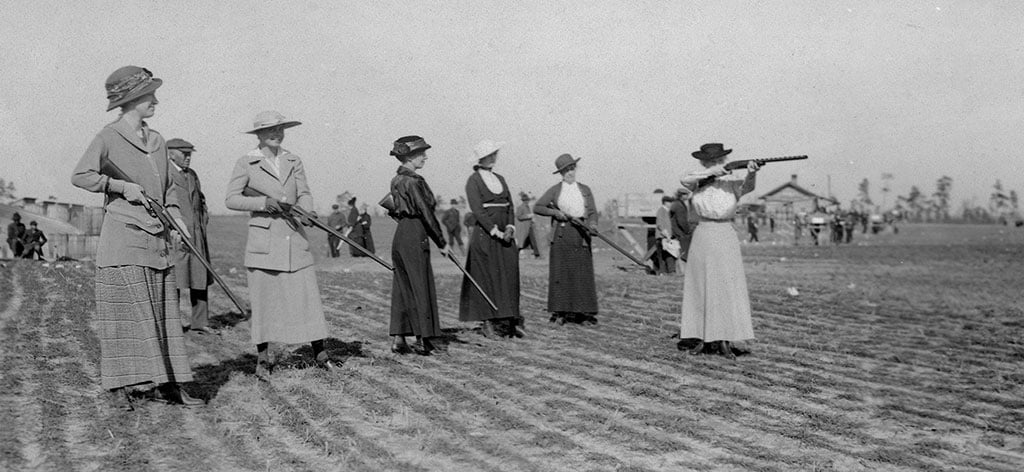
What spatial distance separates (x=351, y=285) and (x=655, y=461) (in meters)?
Result: 10.3

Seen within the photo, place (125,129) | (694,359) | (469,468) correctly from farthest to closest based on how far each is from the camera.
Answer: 1. (694,359)
2. (125,129)
3. (469,468)

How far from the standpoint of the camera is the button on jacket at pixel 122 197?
200 inches

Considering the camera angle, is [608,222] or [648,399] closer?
[648,399]

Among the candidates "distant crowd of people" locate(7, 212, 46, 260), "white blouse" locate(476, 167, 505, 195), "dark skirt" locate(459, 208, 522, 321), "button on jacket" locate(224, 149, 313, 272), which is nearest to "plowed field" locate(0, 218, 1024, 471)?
"dark skirt" locate(459, 208, 522, 321)

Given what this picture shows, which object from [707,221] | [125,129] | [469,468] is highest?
[125,129]

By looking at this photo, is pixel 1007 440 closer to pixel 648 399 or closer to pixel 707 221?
pixel 648 399

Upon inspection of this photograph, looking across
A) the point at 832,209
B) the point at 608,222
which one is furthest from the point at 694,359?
the point at 608,222

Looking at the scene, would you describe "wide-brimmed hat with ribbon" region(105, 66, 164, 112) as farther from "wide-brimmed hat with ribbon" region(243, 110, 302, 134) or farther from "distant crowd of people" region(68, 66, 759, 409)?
"wide-brimmed hat with ribbon" region(243, 110, 302, 134)

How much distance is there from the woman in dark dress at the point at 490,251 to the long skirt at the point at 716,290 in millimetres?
1821

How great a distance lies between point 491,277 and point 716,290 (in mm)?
2265

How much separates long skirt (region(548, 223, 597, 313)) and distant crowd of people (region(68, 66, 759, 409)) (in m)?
0.01

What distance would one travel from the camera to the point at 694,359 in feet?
23.5

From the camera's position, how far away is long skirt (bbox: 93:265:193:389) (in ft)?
16.9

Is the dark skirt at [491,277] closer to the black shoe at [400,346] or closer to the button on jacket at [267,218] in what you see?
the black shoe at [400,346]
